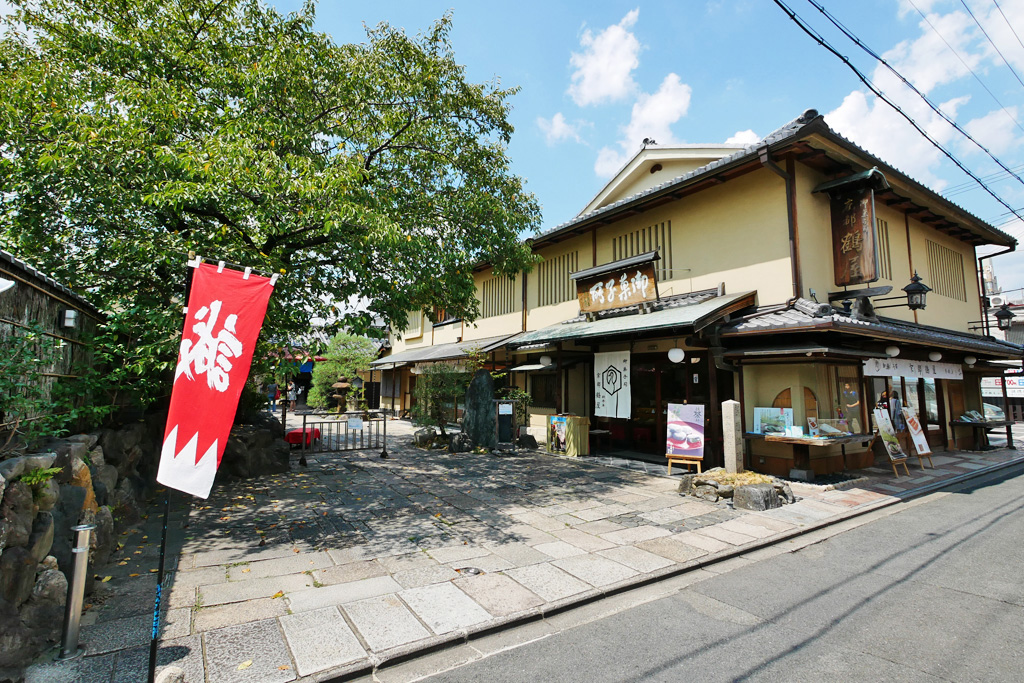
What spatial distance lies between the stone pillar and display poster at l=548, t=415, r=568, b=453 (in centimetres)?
459

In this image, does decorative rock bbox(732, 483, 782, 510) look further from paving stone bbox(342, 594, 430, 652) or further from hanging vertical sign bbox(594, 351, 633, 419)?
paving stone bbox(342, 594, 430, 652)

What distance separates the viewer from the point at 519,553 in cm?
541

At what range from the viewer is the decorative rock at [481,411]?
41.2 ft

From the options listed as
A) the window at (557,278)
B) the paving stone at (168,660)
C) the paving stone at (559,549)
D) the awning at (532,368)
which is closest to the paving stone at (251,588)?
the paving stone at (168,660)

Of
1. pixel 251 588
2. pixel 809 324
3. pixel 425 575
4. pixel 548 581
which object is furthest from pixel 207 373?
pixel 809 324

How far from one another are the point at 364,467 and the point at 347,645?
7.18 metres

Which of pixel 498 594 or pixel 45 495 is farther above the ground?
pixel 45 495

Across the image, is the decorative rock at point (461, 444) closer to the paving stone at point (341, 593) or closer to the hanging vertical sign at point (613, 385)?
the hanging vertical sign at point (613, 385)

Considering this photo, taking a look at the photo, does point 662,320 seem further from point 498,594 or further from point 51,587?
point 51,587

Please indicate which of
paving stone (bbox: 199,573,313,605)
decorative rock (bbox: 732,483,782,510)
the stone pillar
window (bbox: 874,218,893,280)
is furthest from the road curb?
window (bbox: 874,218,893,280)

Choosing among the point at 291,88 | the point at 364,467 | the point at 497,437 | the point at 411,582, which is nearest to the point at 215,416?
the point at 411,582

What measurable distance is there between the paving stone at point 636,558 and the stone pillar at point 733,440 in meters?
3.96

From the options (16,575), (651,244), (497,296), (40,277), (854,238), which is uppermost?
(651,244)

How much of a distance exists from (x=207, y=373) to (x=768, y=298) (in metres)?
9.98
